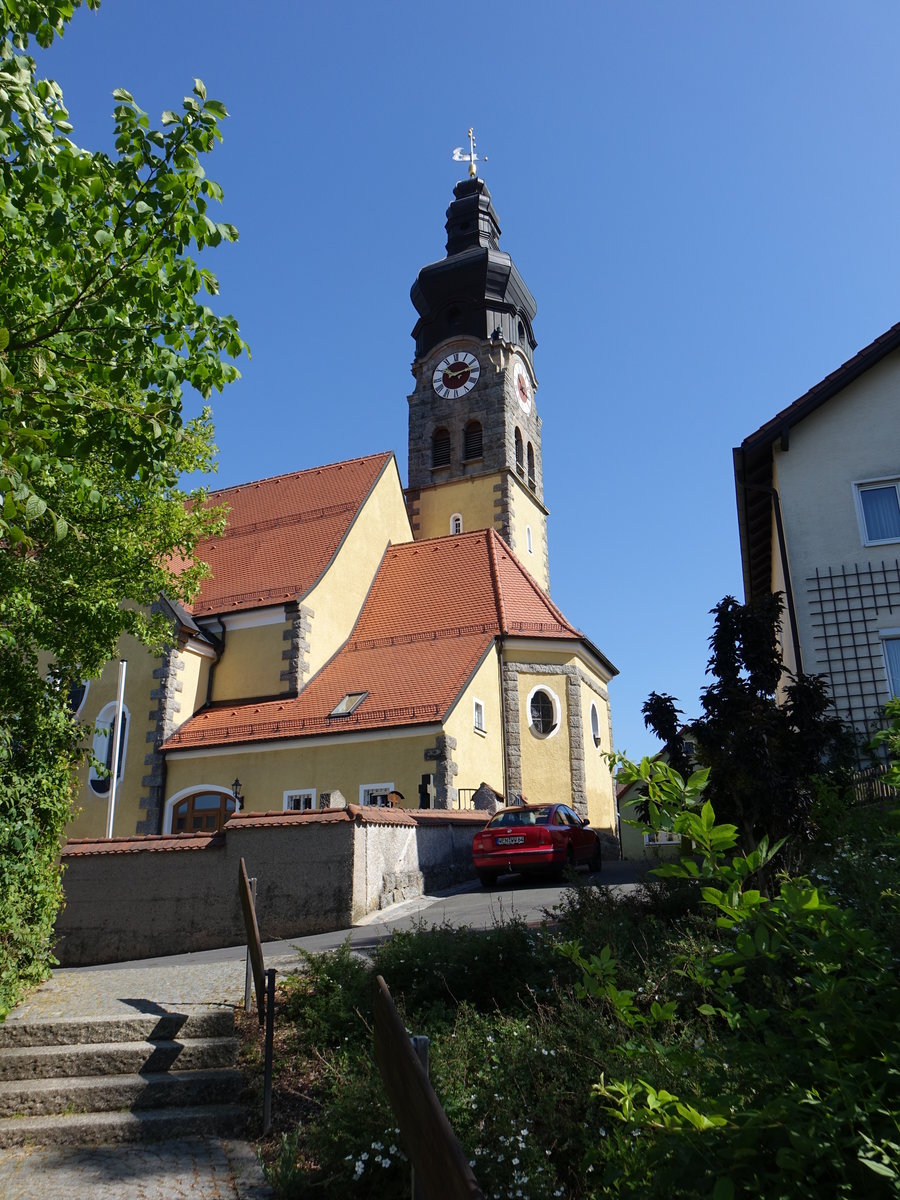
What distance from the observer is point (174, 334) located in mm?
7938

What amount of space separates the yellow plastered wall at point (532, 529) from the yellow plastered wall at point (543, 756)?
481 inches

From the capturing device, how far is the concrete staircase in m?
5.96

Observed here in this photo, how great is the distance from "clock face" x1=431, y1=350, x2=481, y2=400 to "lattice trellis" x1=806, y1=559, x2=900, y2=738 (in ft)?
87.3

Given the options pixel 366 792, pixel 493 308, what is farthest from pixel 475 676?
pixel 493 308

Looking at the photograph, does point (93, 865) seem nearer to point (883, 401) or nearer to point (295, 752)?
point (295, 752)

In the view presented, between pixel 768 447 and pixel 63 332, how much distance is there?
550 inches

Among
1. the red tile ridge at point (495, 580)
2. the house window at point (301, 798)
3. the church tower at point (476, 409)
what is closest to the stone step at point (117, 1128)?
the house window at point (301, 798)

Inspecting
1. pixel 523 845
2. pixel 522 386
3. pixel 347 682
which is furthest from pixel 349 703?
pixel 522 386

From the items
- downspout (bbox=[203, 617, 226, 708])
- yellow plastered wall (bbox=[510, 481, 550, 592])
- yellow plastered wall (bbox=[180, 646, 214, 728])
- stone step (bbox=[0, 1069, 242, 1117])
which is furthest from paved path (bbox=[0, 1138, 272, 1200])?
yellow plastered wall (bbox=[510, 481, 550, 592])

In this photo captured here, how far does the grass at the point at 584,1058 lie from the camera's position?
2268 mm

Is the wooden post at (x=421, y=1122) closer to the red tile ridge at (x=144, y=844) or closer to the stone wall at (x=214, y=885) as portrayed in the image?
the stone wall at (x=214, y=885)

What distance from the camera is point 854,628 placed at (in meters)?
16.1

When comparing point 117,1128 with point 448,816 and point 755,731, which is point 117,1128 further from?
point 448,816

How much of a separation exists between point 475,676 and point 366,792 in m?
4.01
